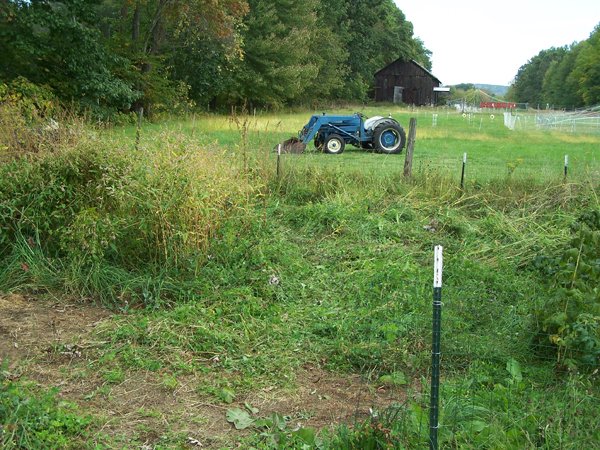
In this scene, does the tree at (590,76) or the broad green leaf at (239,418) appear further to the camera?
the tree at (590,76)

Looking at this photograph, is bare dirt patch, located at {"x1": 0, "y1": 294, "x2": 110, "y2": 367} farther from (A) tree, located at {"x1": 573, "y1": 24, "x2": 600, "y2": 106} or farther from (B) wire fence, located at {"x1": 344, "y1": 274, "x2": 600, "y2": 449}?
(A) tree, located at {"x1": 573, "y1": 24, "x2": 600, "y2": 106}

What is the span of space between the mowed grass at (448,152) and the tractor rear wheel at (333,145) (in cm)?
29

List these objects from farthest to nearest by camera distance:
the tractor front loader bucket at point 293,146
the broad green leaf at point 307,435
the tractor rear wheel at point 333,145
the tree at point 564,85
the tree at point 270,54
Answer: the tree at point 564,85 → the tree at point 270,54 → the tractor rear wheel at point 333,145 → the tractor front loader bucket at point 293,146 → the broad green leaf at point 307,435

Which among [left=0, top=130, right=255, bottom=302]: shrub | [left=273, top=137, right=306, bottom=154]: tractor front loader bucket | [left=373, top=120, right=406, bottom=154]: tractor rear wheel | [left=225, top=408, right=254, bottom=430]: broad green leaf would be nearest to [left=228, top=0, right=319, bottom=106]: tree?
[left=373, top=120, right=406, bottom=154]: tractor rear wheel

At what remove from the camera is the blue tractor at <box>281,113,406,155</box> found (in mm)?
17703

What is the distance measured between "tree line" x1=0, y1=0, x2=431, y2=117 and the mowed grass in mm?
3615

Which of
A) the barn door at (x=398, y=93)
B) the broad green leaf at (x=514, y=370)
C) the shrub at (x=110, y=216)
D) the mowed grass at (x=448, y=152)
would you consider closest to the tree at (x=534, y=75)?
the barn door at (x=398, y=93)

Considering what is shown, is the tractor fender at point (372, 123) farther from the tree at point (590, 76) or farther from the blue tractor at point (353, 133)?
the tree at point (590, 76)

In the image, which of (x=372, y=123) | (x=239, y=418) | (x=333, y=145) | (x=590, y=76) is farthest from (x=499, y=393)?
(x=590, y=76)

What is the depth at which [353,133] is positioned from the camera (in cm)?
1833

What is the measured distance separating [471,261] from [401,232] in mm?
1383

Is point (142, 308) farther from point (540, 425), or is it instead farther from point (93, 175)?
point (540, 425)

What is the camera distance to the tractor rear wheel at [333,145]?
17625mm

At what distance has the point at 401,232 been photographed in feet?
27.6
